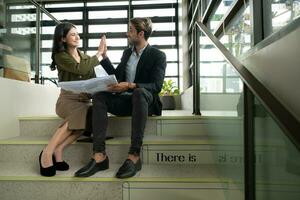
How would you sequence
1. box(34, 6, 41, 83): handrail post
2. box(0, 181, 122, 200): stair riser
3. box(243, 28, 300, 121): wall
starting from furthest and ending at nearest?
box(34, 6, 41, 83): handrail post, box(0, 181, 122, 200): stair riser, box(243, 28, 300, 121): wall

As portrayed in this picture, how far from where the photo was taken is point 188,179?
63.4 inches

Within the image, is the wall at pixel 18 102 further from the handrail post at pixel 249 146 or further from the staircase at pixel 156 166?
the handrail post at pixel 249 146

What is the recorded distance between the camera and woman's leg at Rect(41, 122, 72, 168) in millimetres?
1739

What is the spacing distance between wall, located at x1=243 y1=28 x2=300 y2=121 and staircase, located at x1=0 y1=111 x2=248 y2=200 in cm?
22

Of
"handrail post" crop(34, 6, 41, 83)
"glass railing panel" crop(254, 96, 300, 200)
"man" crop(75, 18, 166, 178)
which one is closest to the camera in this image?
"glass railing panel" crop(254, 96, 300, 200)

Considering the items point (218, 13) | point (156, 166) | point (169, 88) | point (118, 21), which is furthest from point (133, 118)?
point (118, 21)

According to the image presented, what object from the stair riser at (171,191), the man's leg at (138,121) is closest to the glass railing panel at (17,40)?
the man's leg at (138,121)

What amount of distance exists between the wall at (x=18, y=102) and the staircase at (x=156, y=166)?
333 millimetres

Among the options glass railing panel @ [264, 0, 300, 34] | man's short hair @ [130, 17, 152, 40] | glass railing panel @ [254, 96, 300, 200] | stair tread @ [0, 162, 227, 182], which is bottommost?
stair tread @ [0, 162, 227, 182]

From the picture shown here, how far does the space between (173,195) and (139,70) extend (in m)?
0.97

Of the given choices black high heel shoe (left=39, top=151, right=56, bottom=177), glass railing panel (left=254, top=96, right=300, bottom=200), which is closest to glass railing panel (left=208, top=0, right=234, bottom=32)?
glass railing panel (left=254, top=96, right=300, bottom=200)

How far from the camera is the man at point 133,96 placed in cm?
174

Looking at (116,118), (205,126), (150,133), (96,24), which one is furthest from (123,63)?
(96,24)

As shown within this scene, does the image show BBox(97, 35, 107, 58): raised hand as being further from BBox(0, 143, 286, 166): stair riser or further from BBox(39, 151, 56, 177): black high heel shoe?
BBox(39, 151, 56, 177): black high heel shoe
